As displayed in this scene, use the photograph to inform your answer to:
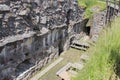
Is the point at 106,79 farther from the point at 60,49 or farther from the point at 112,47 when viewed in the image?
the point at 60,49

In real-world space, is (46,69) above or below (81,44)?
below

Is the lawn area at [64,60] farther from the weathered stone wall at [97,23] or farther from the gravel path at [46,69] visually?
the weathered stone wall at [97,23]

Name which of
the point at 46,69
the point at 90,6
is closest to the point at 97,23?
the point at 90,6

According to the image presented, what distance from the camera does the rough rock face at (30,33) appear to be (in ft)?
17.8

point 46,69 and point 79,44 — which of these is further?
point 79,44

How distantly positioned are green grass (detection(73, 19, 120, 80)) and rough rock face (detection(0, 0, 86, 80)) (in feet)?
7.58

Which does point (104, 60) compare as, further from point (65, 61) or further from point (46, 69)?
point (65, 61)

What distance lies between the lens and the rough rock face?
5439mm

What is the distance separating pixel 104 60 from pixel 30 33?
2.95 metres

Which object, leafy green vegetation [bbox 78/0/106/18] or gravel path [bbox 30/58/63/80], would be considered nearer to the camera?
gravel path [bbox 30/58/63/80]

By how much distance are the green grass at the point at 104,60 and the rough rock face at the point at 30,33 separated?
2310mm

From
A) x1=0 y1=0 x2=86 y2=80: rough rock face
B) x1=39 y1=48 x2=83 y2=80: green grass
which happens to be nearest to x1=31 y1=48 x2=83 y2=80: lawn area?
x1=39 y1=48 x2=83 y2=80: green grass

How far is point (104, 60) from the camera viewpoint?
385 cm

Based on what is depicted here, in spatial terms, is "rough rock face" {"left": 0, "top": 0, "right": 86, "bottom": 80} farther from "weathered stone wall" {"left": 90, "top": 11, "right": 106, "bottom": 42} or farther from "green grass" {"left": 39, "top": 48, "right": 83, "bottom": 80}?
"weathered stone wall" {"left": 90, "top": 11, "right": 106, "bottom": 42}
